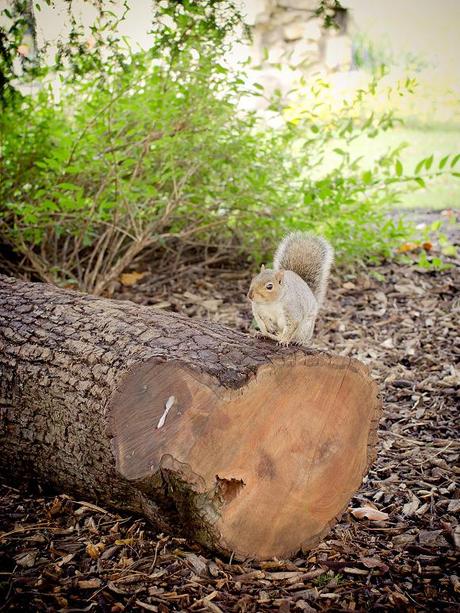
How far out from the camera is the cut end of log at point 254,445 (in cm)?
179

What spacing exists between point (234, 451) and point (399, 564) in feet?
2.06

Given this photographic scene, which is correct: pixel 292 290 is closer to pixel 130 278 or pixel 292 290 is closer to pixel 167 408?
pixel 167 408

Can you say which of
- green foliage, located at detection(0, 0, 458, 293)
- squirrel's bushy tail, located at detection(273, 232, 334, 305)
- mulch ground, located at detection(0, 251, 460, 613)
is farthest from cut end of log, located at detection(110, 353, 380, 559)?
green foliage, located at detection(0, 0, 458, 293)

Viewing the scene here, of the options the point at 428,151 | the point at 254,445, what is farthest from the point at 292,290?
the point at 428,151

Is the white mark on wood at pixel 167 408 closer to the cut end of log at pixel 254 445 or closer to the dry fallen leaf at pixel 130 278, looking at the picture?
the cut end of log at pixel 254 445

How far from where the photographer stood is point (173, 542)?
207 centimetres

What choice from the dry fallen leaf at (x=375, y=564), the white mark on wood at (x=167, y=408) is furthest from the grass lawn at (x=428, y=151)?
the white mark on wood at (x=167, y=408)

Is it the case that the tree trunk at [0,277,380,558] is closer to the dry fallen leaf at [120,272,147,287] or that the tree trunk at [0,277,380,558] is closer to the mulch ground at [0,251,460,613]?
the mulch ground at [0,251,460,613]

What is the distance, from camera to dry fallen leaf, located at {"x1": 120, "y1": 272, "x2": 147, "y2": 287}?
14.5 feet

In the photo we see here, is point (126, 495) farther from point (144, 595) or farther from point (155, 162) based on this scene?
point (155, 162)

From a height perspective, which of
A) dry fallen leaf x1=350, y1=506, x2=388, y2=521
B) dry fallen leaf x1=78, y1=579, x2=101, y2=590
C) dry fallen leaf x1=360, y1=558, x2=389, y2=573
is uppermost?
dry fallen leaf x1=78, y1=579, x2=101, y2=590

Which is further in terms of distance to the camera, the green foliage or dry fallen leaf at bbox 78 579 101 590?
the green foliage

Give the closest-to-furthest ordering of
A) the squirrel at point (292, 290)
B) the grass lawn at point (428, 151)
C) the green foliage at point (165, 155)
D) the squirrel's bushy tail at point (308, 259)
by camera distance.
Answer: the squirrel at point (292, 290) < the squirrel's bushy tail at point (308, 259) < the green foliage at point (165, 155) < the grass lawn at point (428, 151)

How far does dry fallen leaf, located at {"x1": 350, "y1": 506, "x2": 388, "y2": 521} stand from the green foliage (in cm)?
149
